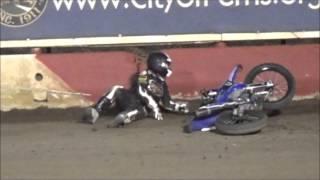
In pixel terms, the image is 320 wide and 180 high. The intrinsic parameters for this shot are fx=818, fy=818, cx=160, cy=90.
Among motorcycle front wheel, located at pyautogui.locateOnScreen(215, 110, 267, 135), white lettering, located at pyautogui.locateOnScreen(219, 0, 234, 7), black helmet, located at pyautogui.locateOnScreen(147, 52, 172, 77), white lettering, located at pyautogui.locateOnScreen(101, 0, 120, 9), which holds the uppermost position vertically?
white lettering, located at pyautogui.locateOnScreen(101, 0, 120, 9)

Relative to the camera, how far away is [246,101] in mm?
9383

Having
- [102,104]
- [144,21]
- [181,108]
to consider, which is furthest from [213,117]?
[144,21]

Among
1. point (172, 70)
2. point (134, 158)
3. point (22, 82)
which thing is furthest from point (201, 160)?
point (22, 82)

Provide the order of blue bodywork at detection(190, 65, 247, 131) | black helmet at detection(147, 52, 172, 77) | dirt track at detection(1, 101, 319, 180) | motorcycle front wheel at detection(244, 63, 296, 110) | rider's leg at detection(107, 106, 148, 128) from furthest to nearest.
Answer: black helmet at detection(147, 52, 172, 77), motorcycle front wheel at detection(244, 63, 296, 110), rider's leg at detection(107, 106, 148, 128), blue bodywork at detection(190, 65, 247, 131), dirt track at detection(1, 101, 319, 180)

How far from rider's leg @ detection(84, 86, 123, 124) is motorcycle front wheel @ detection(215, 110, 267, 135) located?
1534mm

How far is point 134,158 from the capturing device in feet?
26.9

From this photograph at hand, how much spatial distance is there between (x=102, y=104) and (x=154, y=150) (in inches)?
72.7

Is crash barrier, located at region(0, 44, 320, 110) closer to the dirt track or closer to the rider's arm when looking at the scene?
the dirt track

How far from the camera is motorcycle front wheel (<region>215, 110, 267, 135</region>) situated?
909 centimetres

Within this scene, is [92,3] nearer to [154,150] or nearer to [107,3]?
[107,3]

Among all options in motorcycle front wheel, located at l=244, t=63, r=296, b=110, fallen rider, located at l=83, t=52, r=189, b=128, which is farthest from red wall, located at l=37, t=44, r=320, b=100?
motorcycle front wheel, located at l=244, t=63, r=296, b=110

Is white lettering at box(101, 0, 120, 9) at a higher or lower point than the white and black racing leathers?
higher

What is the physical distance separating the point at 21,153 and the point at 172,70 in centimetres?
297

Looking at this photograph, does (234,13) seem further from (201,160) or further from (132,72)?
(201,160)
